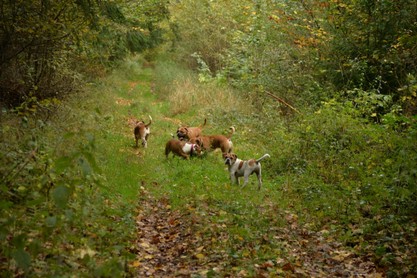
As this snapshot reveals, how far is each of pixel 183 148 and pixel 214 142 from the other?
3.54 ft

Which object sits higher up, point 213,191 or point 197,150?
point 213,191

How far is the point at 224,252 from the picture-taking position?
7.04 metres

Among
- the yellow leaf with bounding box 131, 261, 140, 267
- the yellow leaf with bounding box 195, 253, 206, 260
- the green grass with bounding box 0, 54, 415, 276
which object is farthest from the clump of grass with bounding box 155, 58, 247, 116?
the yellow leaf with bounding box 131, 261, 140, 267

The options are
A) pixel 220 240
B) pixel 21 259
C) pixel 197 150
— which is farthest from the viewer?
pixel 197 150

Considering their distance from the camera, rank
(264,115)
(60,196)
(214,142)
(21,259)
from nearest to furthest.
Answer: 1. (21,259)
2. (60,196)
3. (214,142)
4. (264,115)

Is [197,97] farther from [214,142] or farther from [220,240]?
[220,240]

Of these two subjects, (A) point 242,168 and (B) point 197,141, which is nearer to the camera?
(A) point 242,168

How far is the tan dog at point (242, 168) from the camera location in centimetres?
1071

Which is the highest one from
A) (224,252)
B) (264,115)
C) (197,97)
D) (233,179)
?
(224,252)

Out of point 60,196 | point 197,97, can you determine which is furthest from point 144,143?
point 60,196

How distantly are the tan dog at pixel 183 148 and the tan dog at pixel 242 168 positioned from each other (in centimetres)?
247

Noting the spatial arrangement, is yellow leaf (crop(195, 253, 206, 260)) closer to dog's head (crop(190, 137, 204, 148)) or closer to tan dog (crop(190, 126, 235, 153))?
tan dog (crop(190, 126, 235, 153))

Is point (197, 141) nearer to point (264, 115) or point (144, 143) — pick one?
point (144, 143)

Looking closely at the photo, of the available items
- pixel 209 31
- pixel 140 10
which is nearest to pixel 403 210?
pixel 140 10
